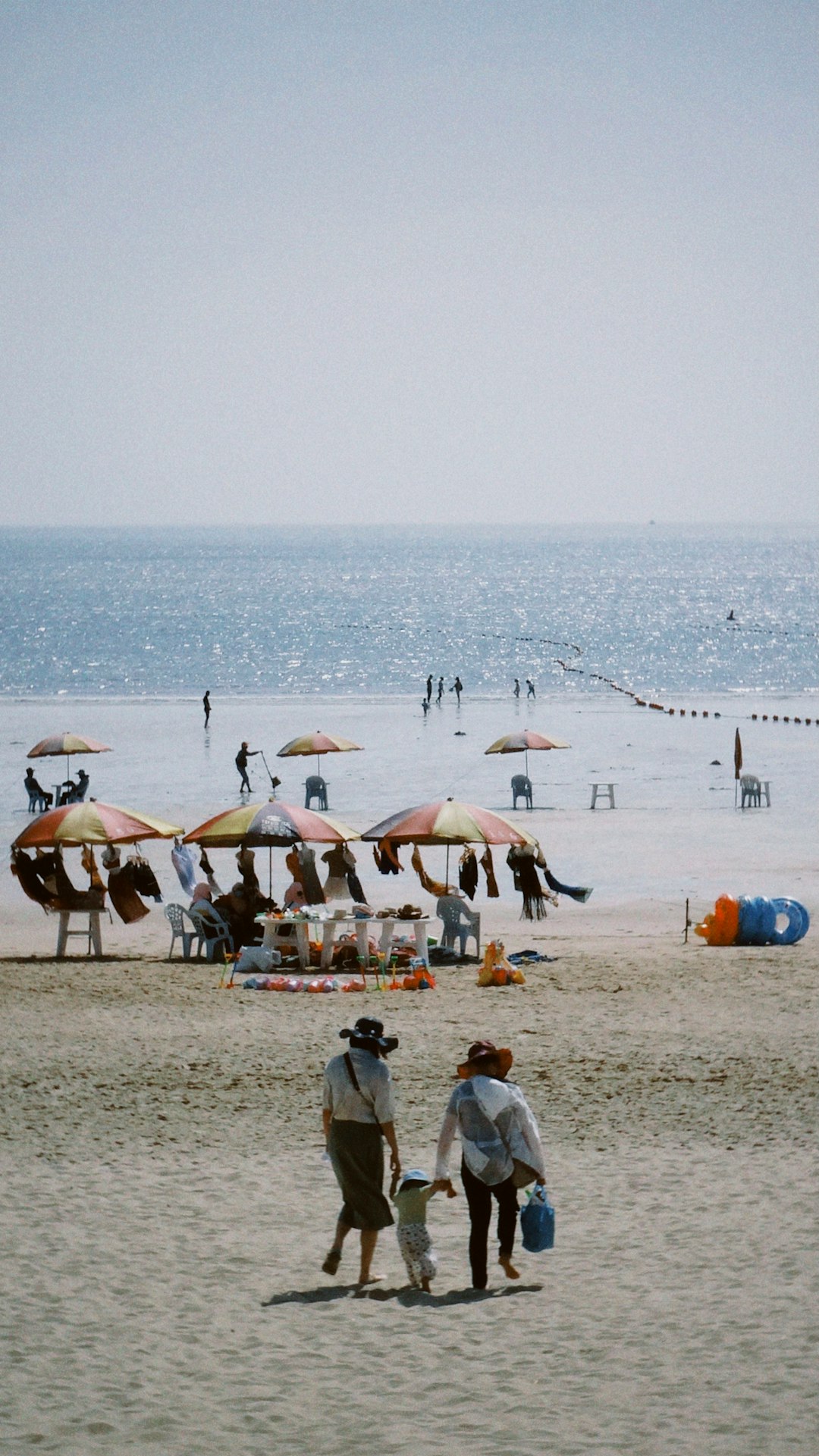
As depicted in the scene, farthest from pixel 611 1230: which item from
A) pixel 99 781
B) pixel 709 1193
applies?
pixel 99 781

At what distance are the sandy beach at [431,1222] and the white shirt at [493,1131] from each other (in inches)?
28.1

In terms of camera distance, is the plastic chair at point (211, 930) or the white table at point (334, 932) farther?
the plastic chair at point (211, 930)

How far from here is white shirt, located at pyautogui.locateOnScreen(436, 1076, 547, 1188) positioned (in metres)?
8.32

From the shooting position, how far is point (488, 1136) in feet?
27.4

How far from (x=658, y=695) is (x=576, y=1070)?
191ft

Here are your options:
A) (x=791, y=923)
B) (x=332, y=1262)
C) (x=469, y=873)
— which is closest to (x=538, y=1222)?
(x=332, y=1262)

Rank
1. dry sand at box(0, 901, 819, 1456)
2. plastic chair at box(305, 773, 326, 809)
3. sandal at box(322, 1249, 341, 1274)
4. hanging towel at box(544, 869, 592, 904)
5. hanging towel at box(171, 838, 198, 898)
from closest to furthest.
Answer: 1. dry sand at box(0, 901, 819, 1456)
2. sandal at box(322, 1249, 341, 1274)
3. hanging towel at box(171, 838, 198, 898)
4. hanging towel at box(544, 869, 592, 904)
5. plastic chair at box(305, 773, 326, 809)

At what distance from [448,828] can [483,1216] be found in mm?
9610

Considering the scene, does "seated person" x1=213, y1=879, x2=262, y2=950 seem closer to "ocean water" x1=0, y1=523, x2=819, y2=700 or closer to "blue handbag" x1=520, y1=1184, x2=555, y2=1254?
"blue handbag" x1=520, y1=1184, x2=555, y2=1254

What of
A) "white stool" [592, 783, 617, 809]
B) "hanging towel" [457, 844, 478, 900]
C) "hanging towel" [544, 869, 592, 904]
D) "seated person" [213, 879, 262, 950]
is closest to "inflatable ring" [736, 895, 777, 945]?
"hanging towel" [544, 869, 592, 904]

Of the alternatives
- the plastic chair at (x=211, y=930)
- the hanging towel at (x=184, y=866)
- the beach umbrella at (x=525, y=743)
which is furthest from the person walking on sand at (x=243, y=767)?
the plastic chair at (x=211, y=930)

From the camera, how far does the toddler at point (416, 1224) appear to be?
8.36m

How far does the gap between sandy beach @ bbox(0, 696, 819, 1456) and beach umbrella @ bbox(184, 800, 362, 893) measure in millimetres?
1525

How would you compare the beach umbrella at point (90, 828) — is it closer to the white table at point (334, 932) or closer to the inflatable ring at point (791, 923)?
the white table at point (334, 932)
